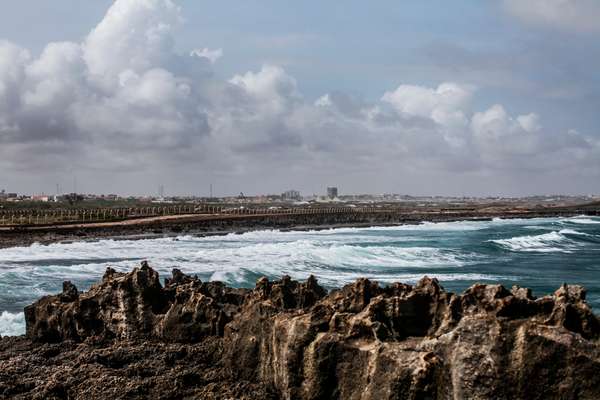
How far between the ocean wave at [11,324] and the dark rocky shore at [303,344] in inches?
83.6

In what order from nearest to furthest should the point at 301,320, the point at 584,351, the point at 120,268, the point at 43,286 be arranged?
the point at 584,351 → the point at 301,320 → the point at 43,286 → the point at 120,268

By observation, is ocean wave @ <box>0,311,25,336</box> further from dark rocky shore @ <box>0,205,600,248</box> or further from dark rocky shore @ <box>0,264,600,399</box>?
dark rocky shore @ <box>0,205,600,248</box>

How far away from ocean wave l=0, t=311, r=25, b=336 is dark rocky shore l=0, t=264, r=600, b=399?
2.12 meters

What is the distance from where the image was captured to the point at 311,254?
32.2 meters

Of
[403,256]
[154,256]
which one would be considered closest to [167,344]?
[154,256]

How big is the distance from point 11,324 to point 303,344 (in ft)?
29.3

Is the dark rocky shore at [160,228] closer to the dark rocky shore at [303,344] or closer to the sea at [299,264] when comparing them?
the sea at [299,264]

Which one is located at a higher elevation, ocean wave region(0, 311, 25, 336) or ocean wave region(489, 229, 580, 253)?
ocean wave region(0, 311, 25, 336)

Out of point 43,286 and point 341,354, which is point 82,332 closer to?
point 341,354

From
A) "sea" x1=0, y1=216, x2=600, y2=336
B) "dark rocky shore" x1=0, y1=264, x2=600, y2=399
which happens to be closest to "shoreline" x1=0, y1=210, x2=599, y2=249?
"sea" x1=0, y1=216, x2=600, y2=336

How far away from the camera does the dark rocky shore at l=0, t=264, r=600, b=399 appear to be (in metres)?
5.28

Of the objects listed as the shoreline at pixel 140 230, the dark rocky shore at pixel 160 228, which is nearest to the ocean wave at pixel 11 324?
the shoreline at pixel 140 230

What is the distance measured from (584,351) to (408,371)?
1.49 meters

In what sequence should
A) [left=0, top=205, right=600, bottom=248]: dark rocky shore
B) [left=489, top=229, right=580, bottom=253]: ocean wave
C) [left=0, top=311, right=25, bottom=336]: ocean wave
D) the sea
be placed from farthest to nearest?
[left=0, top=205, right=600, bottom=248]: dark rocky shore < [left=489, top=229, right=580, bottom=253]: ocean wave < the sea < [left=0, top=311, right=25, bottom=336]: ocean wave
